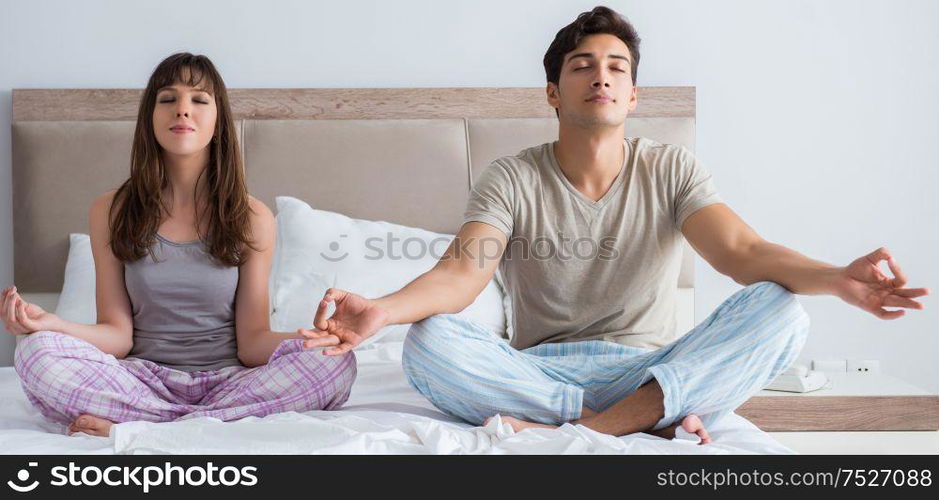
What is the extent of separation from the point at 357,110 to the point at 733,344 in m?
1.72

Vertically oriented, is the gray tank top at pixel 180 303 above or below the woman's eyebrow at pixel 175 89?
below

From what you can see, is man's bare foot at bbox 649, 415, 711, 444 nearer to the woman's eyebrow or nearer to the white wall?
the woman's eyebrow

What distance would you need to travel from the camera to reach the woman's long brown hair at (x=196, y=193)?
193 cm

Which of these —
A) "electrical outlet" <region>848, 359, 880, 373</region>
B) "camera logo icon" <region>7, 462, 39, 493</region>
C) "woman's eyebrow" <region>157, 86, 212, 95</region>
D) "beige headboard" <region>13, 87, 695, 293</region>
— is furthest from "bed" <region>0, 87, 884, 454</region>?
"camera logo icon" <region>7, 462, 39, 493</region>

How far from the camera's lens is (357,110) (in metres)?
3.02

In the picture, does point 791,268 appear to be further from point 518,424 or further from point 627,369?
point 518,424

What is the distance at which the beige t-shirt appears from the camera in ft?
6.56

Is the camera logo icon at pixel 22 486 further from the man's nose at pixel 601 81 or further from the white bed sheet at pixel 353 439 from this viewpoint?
the man's nose at pixel 601 81

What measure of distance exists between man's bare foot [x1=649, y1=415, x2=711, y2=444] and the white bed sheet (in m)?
0.02

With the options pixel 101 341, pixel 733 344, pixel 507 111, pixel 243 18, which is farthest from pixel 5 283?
pixel 733 344

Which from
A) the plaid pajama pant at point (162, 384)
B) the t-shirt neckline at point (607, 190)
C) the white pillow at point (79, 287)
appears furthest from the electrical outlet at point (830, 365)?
the white pillow at point (79, 287)

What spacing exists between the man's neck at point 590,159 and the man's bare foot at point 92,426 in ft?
3.50

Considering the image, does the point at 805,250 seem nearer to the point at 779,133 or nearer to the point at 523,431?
the point at 779,133

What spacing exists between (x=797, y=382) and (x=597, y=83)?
113 centimetres
